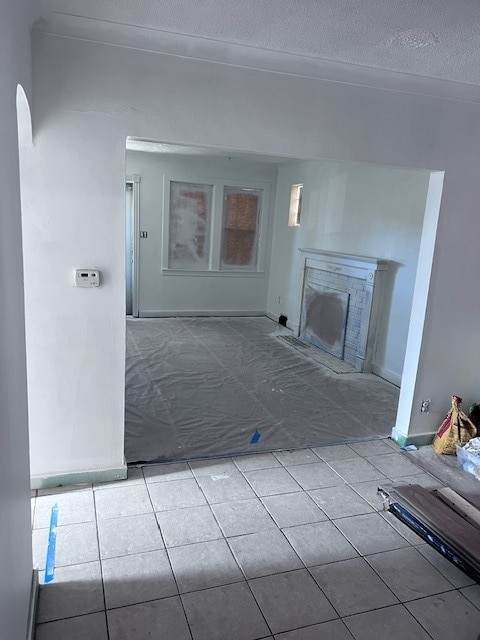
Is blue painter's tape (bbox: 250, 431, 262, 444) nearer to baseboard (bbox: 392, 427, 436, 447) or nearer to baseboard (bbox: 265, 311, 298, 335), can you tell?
baseboard (bbox: 392, 427, 436, 447)

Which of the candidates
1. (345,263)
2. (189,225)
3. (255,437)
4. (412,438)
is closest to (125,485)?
(255,437)

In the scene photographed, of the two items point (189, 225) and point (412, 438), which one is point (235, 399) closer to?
point (412, 438)

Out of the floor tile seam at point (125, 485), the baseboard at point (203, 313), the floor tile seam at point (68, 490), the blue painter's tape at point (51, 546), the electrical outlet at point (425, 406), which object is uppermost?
the electrical outlet at point (425, 406)

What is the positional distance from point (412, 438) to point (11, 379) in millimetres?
2897

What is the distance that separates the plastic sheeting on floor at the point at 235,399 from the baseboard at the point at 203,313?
0.94 metres

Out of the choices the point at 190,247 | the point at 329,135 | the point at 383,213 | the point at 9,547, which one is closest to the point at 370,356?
the point at 383,213

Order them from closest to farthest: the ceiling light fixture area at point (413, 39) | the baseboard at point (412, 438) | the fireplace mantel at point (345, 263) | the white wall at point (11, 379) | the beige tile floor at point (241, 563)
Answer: the white wall at point (11, 379), the beige tile floor at point (241, 563), the ceiling light fixture area at point (413, 39), the baseboard at point (412, 438), the fireplace mantel at point (345, 263)

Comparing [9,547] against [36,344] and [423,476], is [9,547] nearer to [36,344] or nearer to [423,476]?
[36,344]

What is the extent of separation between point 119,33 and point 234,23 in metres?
0.58

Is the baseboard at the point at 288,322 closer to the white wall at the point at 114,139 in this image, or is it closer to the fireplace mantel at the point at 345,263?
the fireplace mantel at the point at 345,263

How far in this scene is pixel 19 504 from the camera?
1.47m

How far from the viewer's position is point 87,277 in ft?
8.13

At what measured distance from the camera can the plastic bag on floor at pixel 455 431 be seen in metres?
3.25

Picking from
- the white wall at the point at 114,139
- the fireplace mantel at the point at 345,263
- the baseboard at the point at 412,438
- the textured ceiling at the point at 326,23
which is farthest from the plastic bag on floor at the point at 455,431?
the textured ceiling at the point at 326,23
